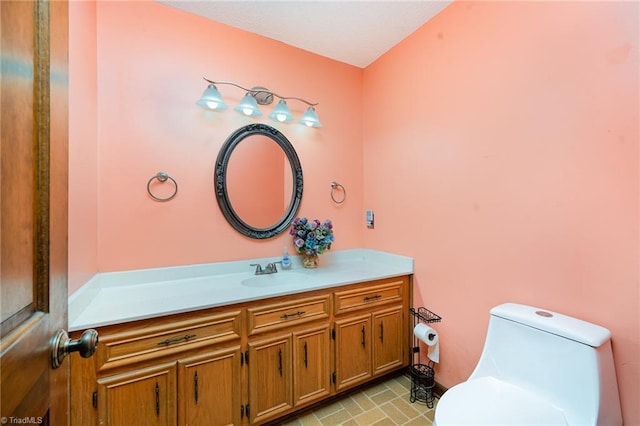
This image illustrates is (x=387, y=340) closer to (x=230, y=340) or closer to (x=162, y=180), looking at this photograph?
(x=230, y=340)

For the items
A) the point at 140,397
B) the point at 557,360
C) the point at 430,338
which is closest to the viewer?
the point at 557,360

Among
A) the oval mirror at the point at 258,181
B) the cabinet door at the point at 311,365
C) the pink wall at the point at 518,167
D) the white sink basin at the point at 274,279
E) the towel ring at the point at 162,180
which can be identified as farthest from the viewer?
the oval mirror at the point at 258,181

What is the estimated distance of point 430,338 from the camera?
1.80 meters

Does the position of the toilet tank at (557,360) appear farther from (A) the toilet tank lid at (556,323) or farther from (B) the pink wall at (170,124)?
(B) the pink wall at (170,124)

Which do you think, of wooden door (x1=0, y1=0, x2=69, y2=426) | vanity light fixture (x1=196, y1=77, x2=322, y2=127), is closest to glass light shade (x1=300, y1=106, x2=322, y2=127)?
vanity light fixture (x1=196, y1=77, x2=322, y2=127)

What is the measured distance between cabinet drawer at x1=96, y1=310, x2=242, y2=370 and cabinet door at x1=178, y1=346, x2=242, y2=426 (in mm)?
79

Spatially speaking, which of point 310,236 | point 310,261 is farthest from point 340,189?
point 310,261

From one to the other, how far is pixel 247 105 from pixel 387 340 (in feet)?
6.48

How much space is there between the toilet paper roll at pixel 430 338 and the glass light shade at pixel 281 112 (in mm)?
1817

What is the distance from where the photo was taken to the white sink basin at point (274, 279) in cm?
188

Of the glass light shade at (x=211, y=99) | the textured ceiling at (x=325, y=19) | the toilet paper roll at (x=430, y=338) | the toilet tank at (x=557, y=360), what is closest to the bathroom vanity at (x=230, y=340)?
the toilet paper roll at (x=430, y=338)

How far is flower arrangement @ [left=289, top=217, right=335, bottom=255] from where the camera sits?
2.13 meters

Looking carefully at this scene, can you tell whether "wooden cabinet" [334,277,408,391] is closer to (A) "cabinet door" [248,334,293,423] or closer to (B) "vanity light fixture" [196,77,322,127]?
(A) "cabinet door" [248,334,293,423]

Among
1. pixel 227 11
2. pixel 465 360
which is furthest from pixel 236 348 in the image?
pixel 227 11
